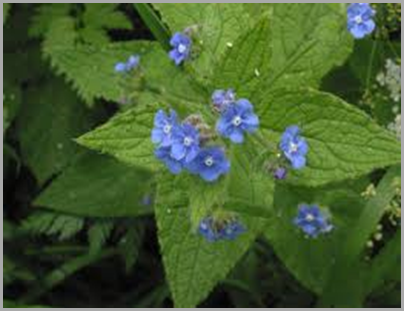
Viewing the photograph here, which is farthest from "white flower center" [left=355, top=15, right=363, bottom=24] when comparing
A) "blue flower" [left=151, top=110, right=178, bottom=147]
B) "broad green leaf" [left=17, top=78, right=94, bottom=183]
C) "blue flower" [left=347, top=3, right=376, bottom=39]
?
"broad green leaf" [left=17, top=78, right=94, bottom=183]

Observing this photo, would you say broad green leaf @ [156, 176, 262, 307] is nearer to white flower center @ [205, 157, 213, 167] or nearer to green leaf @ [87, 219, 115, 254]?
white flower center @ [205, 157, 213, 167]

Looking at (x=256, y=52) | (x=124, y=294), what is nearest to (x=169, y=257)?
(x=256, y=52)

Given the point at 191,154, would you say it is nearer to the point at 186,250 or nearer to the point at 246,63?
the point at 246,63

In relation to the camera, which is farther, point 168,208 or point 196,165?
point 168,208

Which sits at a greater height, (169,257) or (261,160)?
(261,160)

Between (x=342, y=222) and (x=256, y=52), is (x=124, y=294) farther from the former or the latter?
(x=256, y=52)

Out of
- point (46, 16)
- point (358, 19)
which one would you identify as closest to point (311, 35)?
point (358, 19)
